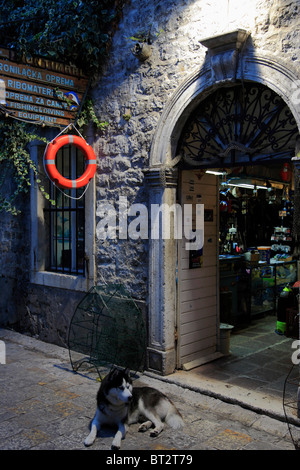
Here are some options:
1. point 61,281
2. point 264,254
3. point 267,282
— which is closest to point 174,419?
point 61,281

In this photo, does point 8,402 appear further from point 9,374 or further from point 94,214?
point 94,214

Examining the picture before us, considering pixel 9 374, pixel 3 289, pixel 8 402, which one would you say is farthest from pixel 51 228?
pixel 8 402

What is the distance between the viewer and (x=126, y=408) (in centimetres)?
411

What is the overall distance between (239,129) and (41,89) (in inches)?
103

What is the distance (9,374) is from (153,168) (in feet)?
10.6

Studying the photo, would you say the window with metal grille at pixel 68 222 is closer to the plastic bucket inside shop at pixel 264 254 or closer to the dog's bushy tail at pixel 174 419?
the dog's bushy tail at pixel 174 419

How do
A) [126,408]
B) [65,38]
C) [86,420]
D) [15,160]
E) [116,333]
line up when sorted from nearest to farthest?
[126,408] → [86,420] → [116,333] → [65,38] → [15,160]

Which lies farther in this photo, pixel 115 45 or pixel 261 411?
pixel 115 45

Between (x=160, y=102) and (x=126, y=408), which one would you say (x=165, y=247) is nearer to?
(x=160, y=102)

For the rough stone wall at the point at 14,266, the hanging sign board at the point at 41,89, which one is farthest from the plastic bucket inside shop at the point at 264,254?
the hanging sign board at the point at 41,89

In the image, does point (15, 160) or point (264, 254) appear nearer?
point (15, 160)

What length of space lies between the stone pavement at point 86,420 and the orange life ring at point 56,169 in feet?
8.14

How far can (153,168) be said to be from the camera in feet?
18.6

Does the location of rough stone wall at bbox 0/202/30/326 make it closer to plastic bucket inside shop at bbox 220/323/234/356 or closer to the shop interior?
the shop interior
